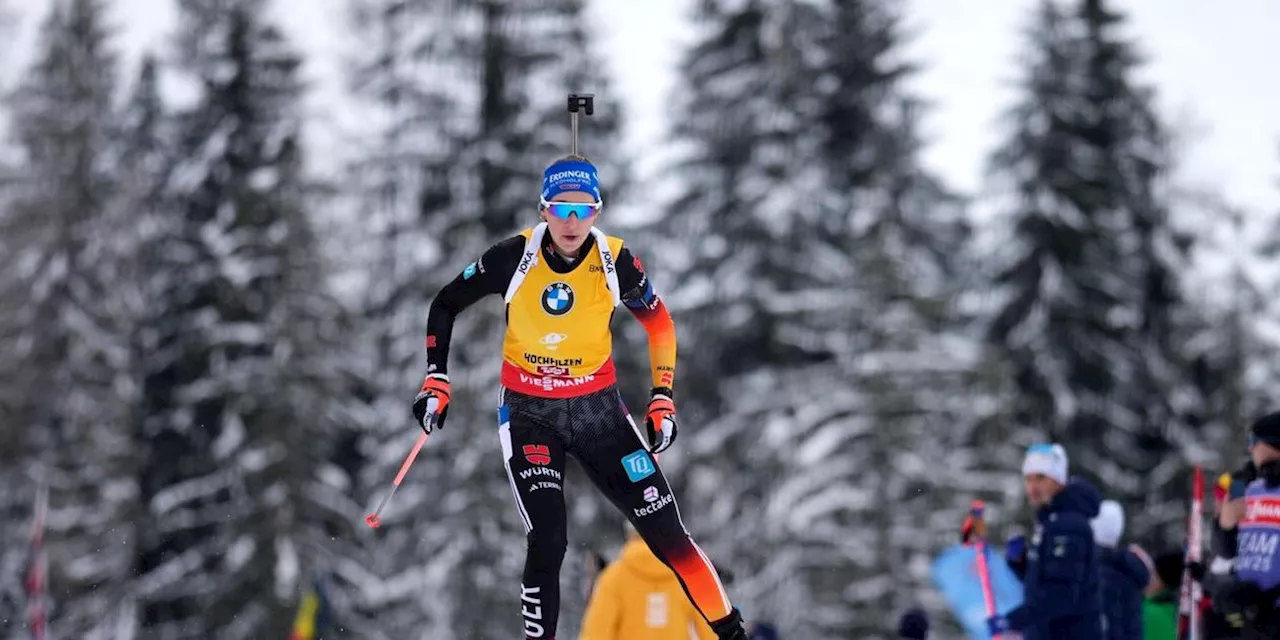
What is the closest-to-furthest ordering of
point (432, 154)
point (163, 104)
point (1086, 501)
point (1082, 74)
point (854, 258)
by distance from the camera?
1. point (1086, 501)
2. point (854, 258)
3. point (432, 154)
4. point (1082, 74)
5. point (163, 104)

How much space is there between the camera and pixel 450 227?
107 ft

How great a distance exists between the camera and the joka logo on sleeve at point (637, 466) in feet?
26.9

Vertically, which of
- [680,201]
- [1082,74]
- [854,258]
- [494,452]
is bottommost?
[494,452]

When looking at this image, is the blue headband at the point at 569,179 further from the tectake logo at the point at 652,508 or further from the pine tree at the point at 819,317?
the pine tree at the point at 819,317

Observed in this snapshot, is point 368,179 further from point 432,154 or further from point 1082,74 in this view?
point 1082,74

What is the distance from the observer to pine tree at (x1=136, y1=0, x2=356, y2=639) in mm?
31984

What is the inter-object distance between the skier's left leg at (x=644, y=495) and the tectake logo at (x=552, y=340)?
31cm

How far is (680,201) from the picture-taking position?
34.7 meters

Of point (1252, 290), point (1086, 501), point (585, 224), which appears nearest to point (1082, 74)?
point (1252, 290)

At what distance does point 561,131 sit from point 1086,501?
75.5 ft

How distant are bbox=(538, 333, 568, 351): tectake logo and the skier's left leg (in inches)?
12.3

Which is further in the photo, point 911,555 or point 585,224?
point 911,555

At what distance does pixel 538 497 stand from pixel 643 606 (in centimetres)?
207

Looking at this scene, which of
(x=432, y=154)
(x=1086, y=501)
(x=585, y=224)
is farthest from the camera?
(x=432, y=154)
